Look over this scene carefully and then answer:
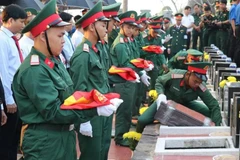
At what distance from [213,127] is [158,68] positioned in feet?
16.4

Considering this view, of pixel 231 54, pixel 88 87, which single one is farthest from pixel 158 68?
pixel 88 87

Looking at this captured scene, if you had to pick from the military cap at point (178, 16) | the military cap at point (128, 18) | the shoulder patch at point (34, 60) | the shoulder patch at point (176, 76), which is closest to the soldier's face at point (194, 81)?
the shoulder patch at point (176, 76)

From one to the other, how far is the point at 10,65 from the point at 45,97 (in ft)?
6.33

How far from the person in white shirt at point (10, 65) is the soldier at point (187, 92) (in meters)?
1.46

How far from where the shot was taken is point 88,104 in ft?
9.66

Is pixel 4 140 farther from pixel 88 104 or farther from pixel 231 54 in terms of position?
pixel 231 54

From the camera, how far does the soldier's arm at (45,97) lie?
2.88 m

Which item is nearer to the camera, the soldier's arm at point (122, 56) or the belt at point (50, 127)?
the belt at point (50, 127)

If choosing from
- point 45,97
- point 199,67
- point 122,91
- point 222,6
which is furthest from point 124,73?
point 222,6

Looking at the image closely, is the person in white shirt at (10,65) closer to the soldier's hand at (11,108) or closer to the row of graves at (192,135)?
the soldier's hand at (11,108)

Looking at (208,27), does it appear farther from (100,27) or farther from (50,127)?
(50,127)

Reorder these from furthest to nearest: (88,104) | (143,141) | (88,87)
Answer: (143,141), (88,87), (88,104)

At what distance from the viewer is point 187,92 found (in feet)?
19.3

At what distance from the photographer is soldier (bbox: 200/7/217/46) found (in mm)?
13508
